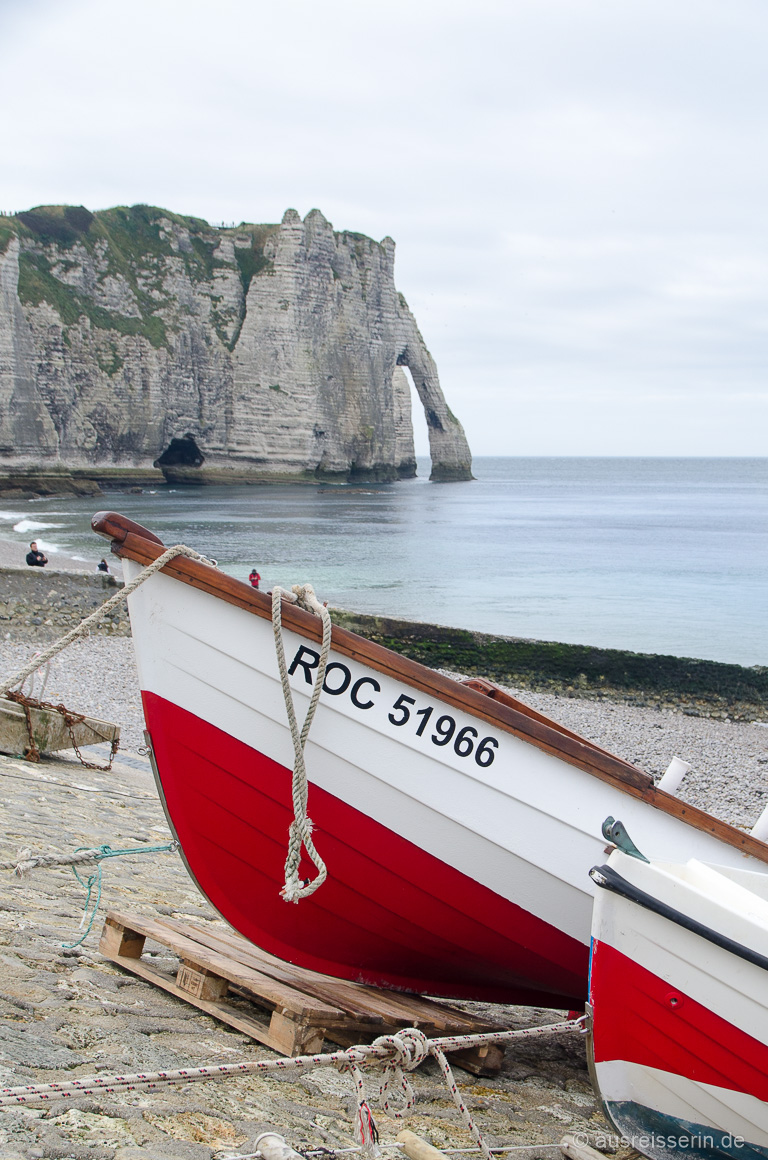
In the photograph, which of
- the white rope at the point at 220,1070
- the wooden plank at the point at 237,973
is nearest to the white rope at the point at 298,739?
the wooden plank at the point at 237,973

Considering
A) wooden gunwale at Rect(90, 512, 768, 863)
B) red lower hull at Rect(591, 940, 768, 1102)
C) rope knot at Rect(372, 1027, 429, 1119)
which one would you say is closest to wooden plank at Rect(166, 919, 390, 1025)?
Answer: rope knot at Rect(372, 1027, 429, 1119)

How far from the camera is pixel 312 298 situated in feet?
246

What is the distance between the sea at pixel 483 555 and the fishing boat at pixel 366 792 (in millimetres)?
21603

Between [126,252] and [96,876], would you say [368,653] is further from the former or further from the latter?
[126,252]

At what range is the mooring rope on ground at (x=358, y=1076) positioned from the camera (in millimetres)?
2488

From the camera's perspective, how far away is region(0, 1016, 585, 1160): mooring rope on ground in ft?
8.16

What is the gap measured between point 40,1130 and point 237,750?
61.6 inches

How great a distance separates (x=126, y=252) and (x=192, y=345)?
9.93 m

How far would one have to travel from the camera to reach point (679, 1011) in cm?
314

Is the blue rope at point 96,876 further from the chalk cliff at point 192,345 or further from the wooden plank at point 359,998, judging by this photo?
the chalk cliff at point 192,345

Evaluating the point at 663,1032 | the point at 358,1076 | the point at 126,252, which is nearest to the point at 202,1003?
the point at 358,1076

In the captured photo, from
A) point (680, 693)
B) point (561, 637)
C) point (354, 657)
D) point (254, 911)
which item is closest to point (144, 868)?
point (254, 911)

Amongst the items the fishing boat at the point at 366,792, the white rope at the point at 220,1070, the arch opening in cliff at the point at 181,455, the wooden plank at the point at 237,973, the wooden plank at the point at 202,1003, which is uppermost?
the arch opening in cliff at the point at 181,455

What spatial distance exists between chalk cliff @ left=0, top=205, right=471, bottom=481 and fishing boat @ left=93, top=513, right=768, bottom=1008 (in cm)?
6325
